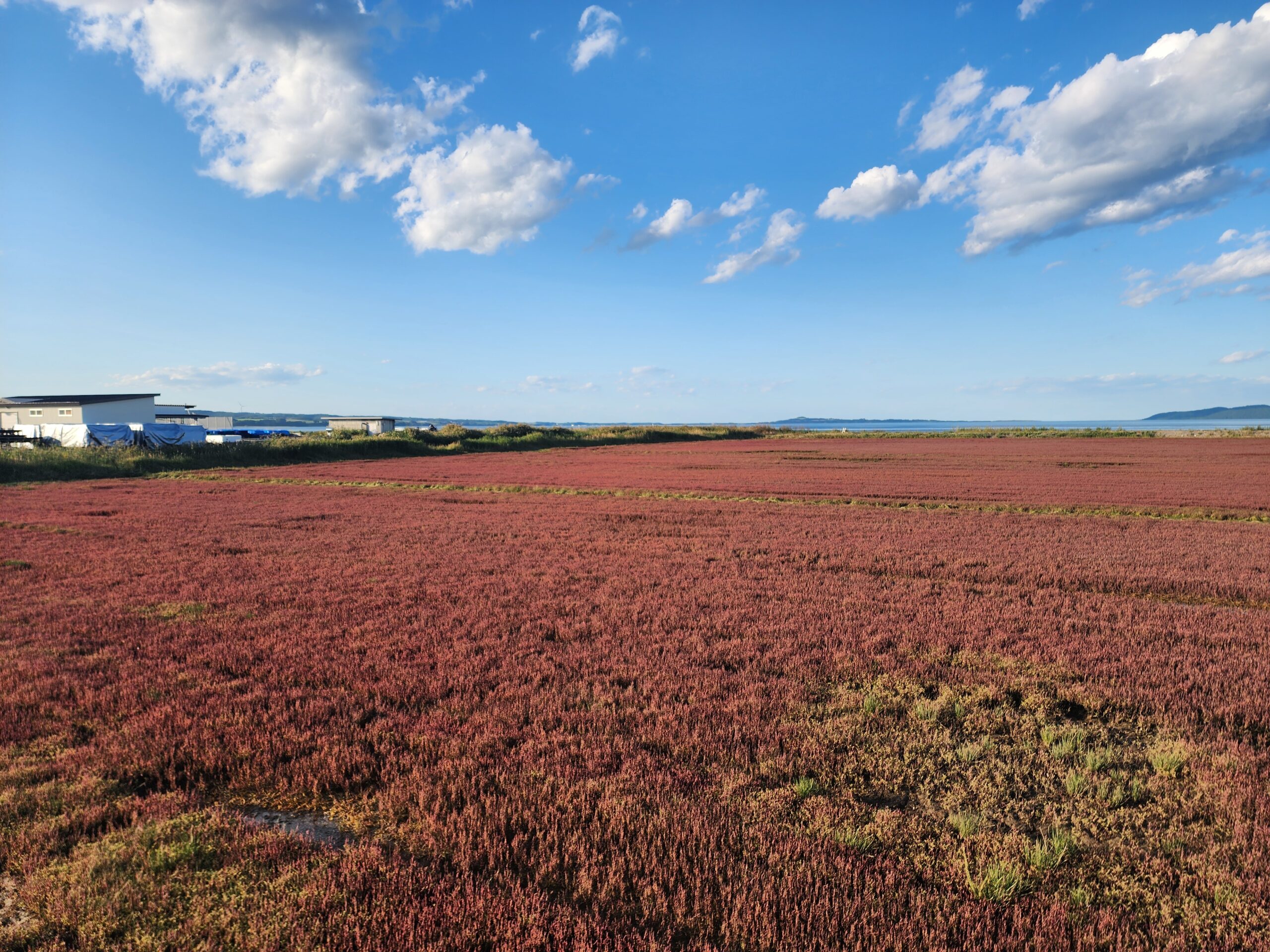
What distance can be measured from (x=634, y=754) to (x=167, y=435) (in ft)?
254

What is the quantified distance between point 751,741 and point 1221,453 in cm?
8707

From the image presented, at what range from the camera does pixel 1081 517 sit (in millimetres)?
25438

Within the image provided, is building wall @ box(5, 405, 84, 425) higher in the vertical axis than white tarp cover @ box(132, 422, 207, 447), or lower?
higher

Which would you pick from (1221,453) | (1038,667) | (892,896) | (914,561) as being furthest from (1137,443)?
(892,896)

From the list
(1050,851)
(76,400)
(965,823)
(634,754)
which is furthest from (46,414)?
(1050,851)

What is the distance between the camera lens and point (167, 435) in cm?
6531

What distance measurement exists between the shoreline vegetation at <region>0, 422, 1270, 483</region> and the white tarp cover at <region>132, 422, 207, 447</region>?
4276mm

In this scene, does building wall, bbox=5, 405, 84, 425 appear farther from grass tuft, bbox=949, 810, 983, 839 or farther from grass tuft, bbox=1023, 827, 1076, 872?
grass tuft, bbox=1023, 827, 1076, 872

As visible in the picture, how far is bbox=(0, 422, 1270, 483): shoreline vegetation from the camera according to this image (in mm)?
46281

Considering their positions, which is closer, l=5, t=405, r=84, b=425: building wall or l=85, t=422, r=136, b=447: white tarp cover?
l=85, t=422, r=136, b=447: white tarp cover

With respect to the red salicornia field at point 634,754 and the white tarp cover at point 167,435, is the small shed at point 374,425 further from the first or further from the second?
the red salicornia field at point 634,754

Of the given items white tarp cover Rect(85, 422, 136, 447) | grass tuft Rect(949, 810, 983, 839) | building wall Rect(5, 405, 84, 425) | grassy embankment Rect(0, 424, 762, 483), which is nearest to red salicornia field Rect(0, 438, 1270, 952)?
grass tuft Rect(949, 810, 983, 839)

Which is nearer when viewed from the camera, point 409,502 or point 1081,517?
point 1081,517

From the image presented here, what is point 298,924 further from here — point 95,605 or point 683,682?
point 95,605
